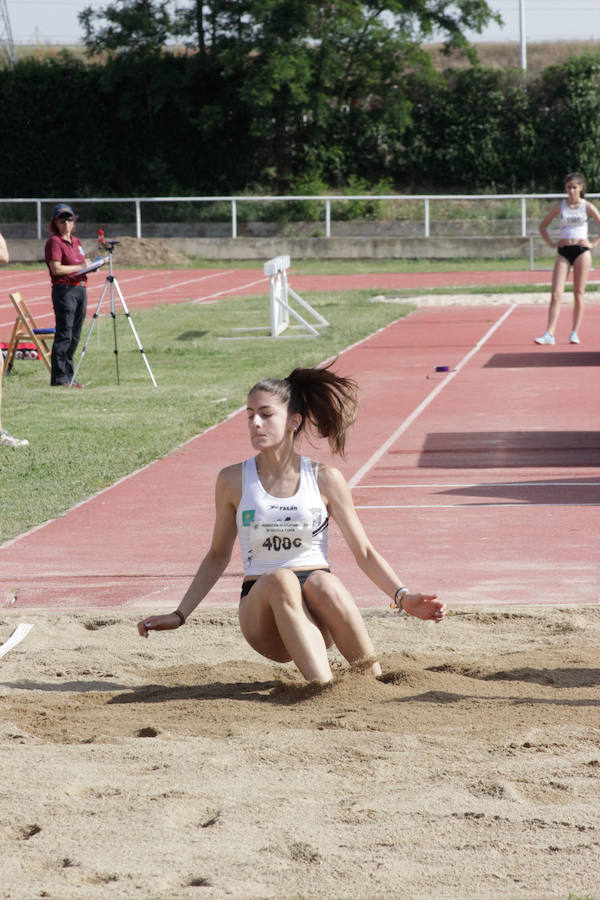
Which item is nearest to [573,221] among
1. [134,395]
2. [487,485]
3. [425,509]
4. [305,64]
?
[134,395]

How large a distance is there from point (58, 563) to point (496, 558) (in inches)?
93.9

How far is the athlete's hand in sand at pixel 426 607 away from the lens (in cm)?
481

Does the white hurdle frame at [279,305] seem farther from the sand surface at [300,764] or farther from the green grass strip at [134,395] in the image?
the sand surface at [300,764]

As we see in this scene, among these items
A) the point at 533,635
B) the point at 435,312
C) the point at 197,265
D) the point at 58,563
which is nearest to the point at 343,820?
the point at 533,635

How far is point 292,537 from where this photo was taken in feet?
16.9

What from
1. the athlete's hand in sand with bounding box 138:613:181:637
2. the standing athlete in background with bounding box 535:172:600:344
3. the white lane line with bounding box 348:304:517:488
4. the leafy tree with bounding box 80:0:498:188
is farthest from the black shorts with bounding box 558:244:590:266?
the leafy tree with bounding box 80:0:498:188

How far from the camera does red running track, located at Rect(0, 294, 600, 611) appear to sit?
6.70 meters

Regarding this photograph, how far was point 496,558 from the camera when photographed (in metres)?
7.11

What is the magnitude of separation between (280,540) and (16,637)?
59.5 inches

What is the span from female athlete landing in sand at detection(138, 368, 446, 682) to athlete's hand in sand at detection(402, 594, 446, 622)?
7 cm

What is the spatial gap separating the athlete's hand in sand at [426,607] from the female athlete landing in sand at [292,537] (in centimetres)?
7

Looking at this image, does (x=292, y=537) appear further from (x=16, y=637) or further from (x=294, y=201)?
(x=294, y=201)

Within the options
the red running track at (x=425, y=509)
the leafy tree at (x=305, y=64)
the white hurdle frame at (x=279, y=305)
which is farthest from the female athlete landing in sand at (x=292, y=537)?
the leafy tree at (x=305, y=64)

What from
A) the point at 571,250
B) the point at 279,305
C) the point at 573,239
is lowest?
the point at 279,305
